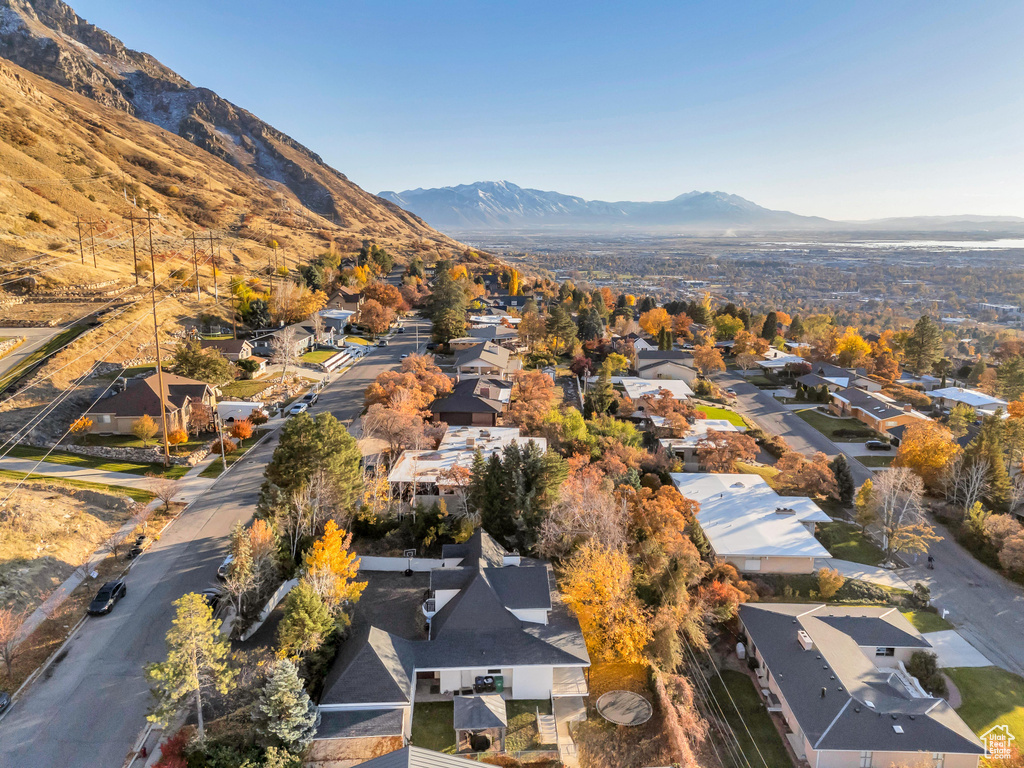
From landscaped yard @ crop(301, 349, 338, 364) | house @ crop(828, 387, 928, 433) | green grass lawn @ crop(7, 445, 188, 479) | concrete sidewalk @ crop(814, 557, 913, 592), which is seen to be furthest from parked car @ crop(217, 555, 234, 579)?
house @ crop(828, 387, 928, 433)

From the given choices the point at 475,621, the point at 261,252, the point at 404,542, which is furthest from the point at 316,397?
the point at 261,252

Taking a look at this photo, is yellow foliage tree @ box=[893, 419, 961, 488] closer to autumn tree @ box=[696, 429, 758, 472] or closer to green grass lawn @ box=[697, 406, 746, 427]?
autumn tree @ box=[696, 429, 758, 472]

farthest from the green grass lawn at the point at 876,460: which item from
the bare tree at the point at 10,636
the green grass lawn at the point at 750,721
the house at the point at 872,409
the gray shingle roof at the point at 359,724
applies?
the bare tree at the point at 10,636

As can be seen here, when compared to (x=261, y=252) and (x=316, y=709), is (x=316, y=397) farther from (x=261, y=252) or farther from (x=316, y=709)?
(x=261, y=252)

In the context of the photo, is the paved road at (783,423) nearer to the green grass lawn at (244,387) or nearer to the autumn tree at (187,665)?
the autumn tree at (187,665)

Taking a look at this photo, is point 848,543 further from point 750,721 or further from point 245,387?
point 245,387

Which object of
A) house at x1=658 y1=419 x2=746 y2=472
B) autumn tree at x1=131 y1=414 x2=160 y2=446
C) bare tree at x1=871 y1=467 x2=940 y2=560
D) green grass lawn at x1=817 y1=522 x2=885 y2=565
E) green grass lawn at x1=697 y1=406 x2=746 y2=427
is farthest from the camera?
green grass lawn at x1=697 y1=406 x2=746 y2=427
